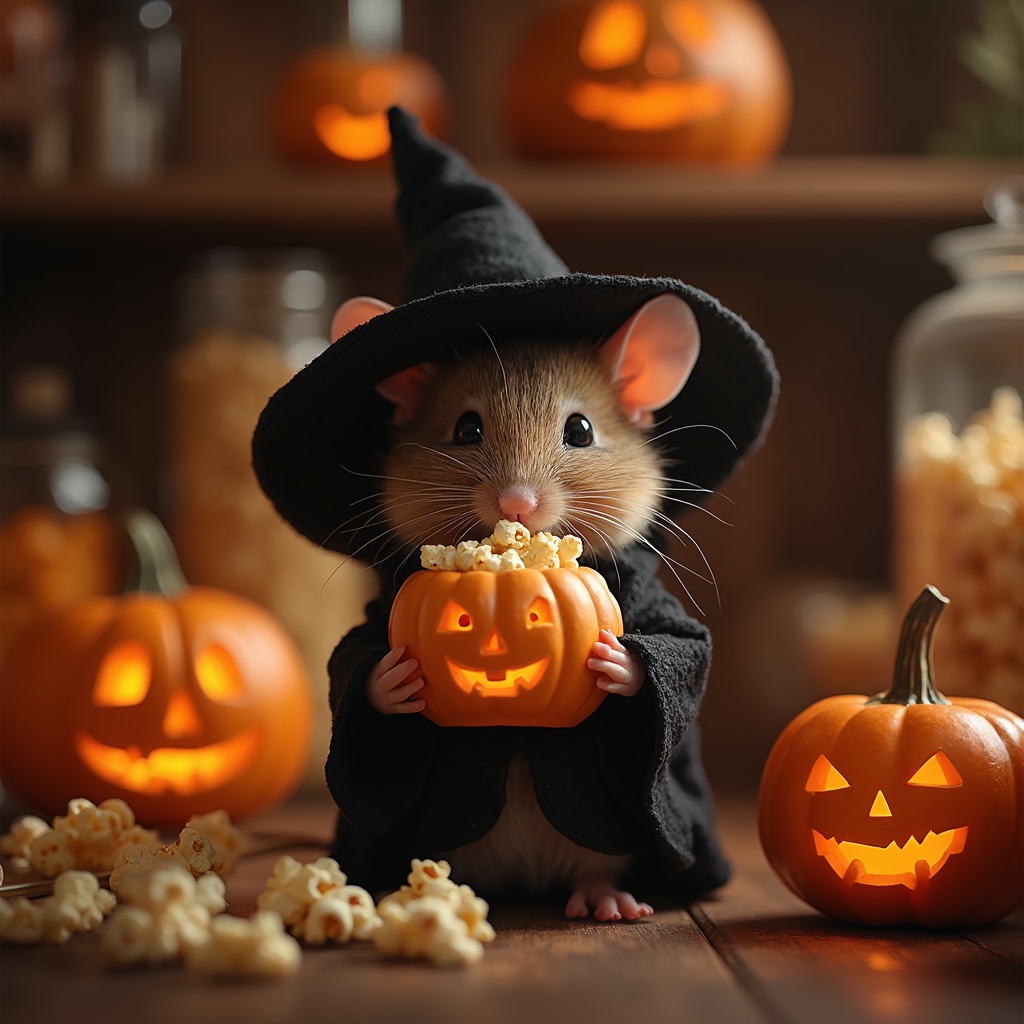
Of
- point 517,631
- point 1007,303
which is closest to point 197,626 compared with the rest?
point 517,631

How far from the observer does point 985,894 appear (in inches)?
40.4

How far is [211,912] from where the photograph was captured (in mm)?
991

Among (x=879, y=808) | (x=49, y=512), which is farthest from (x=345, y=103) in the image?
(x=879, y=808)

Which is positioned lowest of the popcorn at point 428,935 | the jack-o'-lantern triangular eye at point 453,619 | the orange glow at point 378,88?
the popcorn at point 428,935

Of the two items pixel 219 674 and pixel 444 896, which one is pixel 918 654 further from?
pixel 219 674

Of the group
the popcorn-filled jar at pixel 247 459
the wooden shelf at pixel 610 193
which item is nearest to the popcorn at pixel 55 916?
the popcorn-filled jar at pixel 247 459

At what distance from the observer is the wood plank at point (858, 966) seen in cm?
82

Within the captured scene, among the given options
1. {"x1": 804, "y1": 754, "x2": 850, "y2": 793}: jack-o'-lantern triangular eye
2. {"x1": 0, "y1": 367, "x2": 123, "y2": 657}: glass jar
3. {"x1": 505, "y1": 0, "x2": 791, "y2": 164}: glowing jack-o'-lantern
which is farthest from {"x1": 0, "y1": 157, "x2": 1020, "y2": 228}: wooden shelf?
A: {"x1": 804, "y1": 754, "x2": 850, "y2": 793}: jack-o'-lantern triangular eye

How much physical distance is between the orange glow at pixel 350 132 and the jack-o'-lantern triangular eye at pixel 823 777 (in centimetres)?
125

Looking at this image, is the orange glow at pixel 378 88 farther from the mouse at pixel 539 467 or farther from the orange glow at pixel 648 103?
the mouse at pixel 539 467

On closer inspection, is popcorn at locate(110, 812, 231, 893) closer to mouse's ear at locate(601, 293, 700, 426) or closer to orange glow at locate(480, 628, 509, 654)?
orange glow at locate(480, 628, 509, 654)

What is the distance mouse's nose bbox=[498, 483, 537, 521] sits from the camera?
1.05 m

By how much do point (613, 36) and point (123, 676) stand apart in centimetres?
116

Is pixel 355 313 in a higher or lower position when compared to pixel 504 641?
higher
